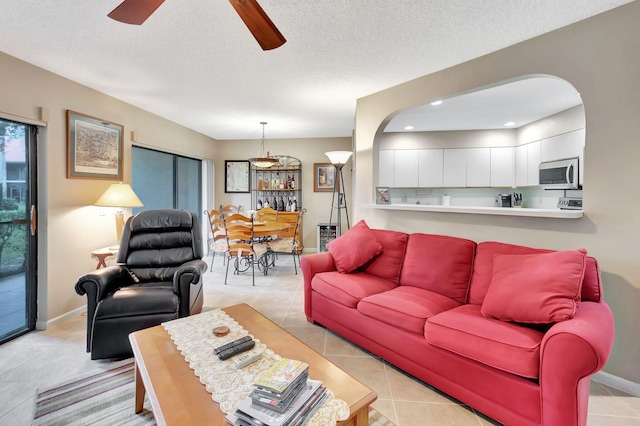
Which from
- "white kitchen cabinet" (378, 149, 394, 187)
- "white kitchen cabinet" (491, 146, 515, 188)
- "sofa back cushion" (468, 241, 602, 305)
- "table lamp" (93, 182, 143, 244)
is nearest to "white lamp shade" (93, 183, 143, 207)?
"table lamp" (93, 182, 143, 244)

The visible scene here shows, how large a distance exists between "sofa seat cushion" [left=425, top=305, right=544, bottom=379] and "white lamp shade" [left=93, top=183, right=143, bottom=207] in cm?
332

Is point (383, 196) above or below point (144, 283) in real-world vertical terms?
above

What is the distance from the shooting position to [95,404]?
1.80m

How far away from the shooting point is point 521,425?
1518 millimetres

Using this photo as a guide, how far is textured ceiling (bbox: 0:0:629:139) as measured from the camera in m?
1.96

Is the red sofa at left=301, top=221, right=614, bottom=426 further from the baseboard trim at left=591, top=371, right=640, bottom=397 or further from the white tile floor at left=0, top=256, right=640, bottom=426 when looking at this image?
the baseboard trim at left=591, top=371, right=640, bottom=397

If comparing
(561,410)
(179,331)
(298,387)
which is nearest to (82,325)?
(179,331)

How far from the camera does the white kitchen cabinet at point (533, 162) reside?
4.72 meters

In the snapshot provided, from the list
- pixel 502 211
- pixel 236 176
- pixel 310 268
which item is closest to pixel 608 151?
pixel 502 211

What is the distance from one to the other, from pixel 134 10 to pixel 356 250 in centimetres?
237

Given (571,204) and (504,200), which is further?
(504,200)

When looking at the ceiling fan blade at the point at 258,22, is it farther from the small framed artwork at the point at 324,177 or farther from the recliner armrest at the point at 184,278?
the small framed artwork at the point at 324,177

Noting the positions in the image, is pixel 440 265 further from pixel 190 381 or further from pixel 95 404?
pixel 95 404

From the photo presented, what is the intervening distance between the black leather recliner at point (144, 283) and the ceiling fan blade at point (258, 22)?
1880 millimetres
